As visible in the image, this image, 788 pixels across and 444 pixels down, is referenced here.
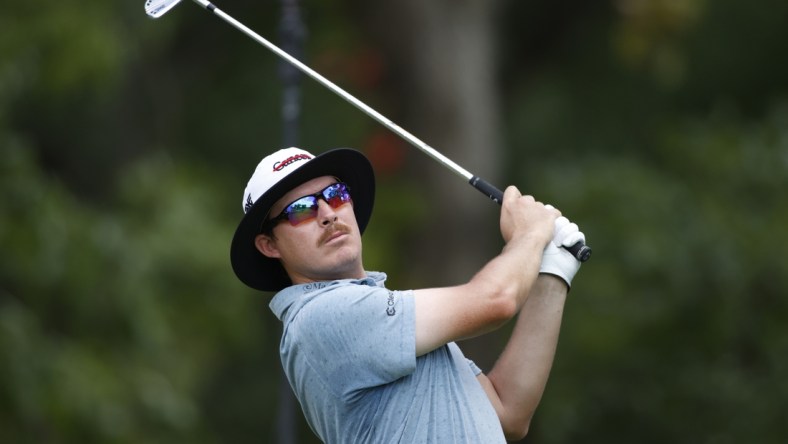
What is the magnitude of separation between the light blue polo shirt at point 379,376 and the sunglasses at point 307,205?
22 centimetres

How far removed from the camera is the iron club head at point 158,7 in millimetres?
4375

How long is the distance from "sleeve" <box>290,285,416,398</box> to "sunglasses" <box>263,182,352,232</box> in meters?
0.26

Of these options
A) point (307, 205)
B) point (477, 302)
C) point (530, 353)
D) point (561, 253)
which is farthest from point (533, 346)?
point (307, 205)

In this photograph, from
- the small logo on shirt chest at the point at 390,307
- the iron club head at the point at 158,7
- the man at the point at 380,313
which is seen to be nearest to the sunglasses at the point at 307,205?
the man at the point at 380,313

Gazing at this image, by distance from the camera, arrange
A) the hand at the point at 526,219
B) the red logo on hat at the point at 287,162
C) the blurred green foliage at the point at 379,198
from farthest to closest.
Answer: the blurred green foliage at the point at 379,198
the red logo on hat at the point at 287,162
the hand at the point at 526,219

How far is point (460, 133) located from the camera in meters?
12.0

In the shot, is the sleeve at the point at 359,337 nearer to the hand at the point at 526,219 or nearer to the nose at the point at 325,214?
the nose at the point at 325,214

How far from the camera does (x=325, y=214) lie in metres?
3.74

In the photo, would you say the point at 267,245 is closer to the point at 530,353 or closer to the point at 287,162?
the point at 287,162

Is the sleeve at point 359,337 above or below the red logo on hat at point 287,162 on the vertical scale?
below

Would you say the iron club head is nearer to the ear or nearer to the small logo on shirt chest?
the ear

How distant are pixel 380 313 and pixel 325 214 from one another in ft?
1.19

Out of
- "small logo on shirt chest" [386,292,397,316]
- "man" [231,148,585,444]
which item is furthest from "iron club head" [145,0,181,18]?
"small logo on shirt chest" [386,292,397,316]

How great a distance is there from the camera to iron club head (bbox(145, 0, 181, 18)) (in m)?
4.38
